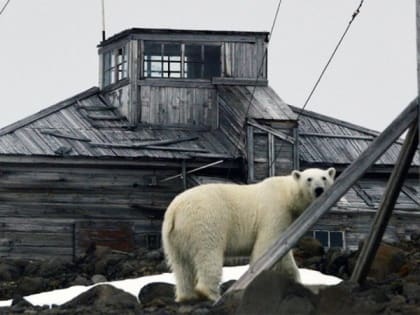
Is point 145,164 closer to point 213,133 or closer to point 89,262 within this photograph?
point 213,133

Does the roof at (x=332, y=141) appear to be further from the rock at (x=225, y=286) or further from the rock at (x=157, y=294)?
the rock at (x=157, y=294)

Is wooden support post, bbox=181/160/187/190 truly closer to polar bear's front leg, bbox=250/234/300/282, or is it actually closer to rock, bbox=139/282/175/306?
polar bear's front leg, bbox=250/234/300/282

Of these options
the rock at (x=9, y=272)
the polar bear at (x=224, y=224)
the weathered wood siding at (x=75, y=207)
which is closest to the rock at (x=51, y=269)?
the rock at (x=9, y=272)

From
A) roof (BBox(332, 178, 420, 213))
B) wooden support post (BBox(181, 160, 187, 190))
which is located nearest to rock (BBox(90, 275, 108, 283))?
wooden support post (BBox(181, 160, 187, 190))

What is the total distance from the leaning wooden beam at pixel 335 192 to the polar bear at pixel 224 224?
35.0 inches

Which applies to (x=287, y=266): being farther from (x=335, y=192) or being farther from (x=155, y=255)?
(x=155, y=255)

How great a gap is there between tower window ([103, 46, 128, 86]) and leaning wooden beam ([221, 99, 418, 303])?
20391 mm

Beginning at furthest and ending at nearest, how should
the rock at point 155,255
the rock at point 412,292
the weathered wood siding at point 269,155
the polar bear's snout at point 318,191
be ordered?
the weathered wood siding at point 269,155 < the rock at point 155,255 < the polar bear's snout at point 318,191 < the rock at point 412,292

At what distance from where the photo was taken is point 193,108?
129 feet

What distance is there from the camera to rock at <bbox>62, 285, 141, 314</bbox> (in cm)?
1917

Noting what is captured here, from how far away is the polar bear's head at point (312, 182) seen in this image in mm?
21453

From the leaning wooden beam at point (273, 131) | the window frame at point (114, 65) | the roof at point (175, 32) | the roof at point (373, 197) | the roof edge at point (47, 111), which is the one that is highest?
the roof at point (175, 32)

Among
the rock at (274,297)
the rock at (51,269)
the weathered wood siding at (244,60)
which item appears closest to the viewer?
the rock at (274,297)

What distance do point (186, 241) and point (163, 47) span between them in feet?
62.0
